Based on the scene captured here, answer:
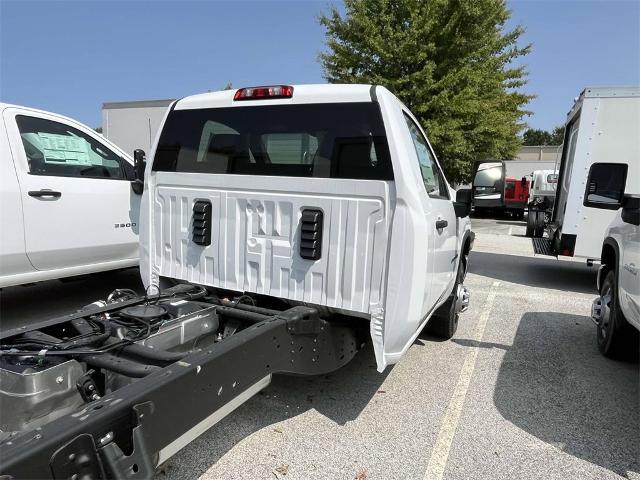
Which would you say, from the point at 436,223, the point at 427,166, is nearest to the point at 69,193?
the point at 427,166

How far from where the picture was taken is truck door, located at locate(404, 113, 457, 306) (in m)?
3.18

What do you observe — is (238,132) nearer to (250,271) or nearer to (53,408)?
(250,271)

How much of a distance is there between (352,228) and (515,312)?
160 inches

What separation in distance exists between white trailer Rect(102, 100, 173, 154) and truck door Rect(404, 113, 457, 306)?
53.1ft

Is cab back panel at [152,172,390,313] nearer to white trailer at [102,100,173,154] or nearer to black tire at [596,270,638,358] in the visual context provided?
black tire at [596,270,638,358]

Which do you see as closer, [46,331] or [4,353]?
[4,353]

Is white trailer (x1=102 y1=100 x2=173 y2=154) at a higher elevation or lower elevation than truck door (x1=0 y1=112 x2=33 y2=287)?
higher

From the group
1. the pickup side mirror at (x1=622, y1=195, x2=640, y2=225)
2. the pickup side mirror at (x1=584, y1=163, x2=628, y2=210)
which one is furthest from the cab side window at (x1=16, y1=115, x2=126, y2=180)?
the pickup side mirror at (x1=622, y1=195, x2=640, y2=225)

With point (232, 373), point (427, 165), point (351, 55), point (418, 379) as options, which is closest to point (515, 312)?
point (418, 379)

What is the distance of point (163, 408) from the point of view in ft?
5.86

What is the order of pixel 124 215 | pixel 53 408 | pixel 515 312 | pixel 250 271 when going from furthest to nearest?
pixel 515 312 < pixel 124 215 < pixel 250 271 < pixel 53 408

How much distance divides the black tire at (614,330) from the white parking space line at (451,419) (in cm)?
114

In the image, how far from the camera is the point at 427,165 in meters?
3.70

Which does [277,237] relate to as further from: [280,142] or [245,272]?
[280,142]
